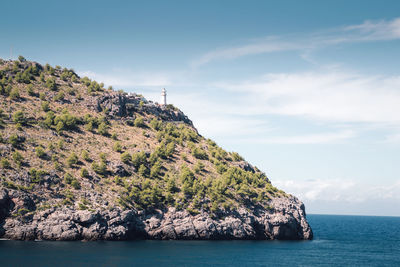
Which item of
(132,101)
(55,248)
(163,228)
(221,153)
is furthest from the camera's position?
(132,101)

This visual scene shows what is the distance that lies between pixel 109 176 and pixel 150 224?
20.2m

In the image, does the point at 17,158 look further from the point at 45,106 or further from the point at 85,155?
the point at 45,106

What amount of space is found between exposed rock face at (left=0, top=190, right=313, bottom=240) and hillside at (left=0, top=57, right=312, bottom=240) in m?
0.26

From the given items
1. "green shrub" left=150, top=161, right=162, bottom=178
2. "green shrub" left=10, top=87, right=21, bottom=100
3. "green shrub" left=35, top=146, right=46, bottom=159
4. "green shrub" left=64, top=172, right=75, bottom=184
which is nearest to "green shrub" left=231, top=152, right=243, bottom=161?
"green shrub" left=150, top=161, right=162, bottom=178

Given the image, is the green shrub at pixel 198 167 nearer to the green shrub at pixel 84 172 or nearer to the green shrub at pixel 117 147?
the green shrub at pixel 117 147

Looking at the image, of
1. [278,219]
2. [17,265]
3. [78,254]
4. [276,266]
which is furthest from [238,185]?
[17,265]

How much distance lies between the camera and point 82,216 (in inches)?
3474

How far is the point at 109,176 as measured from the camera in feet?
349

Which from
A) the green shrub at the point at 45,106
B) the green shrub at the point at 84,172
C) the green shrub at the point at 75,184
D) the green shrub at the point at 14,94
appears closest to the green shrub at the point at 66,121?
the green shrub at the point at 45,106

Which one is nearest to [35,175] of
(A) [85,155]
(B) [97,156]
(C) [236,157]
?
(A) [85,155]

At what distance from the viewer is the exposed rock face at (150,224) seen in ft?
274

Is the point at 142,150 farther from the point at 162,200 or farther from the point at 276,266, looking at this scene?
the point at 276,266

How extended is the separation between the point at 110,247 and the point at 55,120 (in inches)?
2199

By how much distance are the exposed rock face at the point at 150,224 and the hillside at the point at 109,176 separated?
26cm
